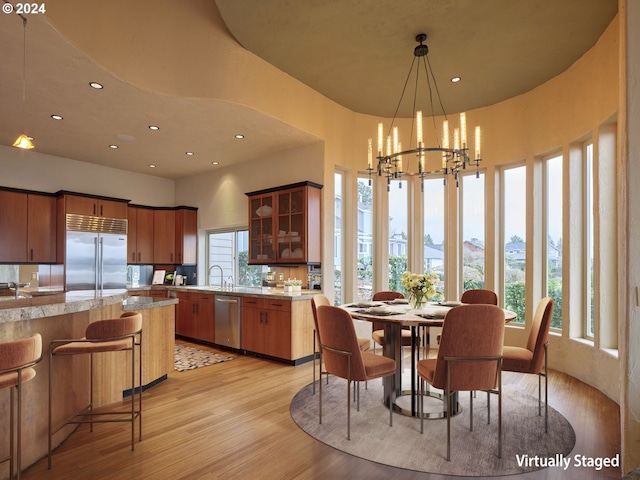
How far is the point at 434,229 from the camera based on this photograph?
19.9 feet

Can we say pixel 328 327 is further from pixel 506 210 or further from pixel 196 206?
pixel 196 206

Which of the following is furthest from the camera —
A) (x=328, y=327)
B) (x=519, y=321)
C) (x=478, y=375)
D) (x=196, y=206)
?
(x=196, y=206)

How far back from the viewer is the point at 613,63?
12.4 ft

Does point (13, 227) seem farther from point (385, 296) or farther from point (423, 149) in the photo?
point (423, 149)

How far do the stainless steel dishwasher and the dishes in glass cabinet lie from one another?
1.30 meters

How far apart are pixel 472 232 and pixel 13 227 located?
6.62 meters

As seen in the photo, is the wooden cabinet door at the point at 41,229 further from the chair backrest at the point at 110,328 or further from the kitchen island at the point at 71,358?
the chair backrest at the point at 110,328

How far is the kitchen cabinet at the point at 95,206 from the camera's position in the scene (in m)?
6.02

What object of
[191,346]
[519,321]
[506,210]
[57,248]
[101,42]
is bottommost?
[191,346]

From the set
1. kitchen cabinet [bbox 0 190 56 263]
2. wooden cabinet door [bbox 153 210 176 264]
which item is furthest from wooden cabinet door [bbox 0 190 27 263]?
wooden cabinet door [bbox 153 210 176 264]

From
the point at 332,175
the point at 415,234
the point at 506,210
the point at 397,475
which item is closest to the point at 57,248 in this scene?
the point at 332,175

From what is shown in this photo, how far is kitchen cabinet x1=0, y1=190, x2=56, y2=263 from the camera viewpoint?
559 cm

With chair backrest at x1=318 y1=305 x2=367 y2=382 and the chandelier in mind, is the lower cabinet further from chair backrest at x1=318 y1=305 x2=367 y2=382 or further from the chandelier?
the chandelier

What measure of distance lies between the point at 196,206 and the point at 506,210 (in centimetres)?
529
